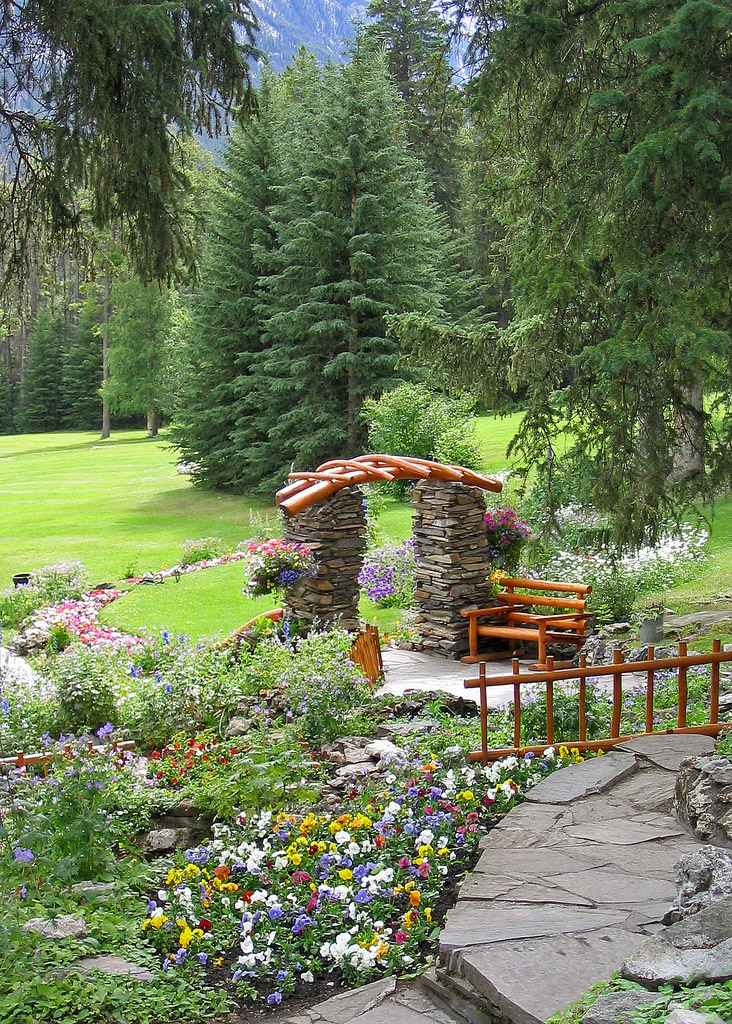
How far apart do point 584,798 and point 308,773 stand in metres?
1.67

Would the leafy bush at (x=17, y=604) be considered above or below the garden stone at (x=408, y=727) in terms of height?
below

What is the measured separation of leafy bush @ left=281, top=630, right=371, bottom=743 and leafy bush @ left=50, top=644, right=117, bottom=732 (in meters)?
1.41

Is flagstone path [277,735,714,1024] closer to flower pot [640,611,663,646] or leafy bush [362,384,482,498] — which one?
flower pot [640,611,663,646]

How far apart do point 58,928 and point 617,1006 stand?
2.32m

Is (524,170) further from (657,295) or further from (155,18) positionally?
(155,18)

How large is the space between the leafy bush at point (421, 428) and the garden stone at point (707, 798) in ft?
53.6

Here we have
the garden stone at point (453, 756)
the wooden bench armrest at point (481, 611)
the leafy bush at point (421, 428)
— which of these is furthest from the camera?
the leafy bush at point (421, 428)

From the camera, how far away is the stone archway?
948cm

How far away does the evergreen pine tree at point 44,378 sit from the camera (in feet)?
183

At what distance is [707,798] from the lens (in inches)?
170

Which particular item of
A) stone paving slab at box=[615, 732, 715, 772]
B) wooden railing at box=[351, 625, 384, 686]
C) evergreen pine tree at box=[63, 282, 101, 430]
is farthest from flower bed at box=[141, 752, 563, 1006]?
evergreen pine tree at box=[63, 282, 101, 430]

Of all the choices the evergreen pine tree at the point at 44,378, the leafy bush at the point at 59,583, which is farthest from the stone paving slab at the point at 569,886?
the evergreen pine tree at the point at 44,378

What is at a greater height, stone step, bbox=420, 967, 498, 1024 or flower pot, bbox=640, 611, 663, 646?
stone step, bbox=420, 967, 498, 1024

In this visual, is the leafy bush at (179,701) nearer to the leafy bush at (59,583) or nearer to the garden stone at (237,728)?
the garden stone at (237,728)
